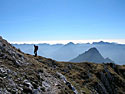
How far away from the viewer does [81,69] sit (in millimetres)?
49781

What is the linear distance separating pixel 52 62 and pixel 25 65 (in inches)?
858

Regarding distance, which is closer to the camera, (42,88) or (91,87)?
(42,88)

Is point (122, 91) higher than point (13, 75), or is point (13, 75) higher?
point (13, 75)

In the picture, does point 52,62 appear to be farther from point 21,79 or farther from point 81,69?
point 21,79

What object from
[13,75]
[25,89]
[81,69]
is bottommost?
[81,69]

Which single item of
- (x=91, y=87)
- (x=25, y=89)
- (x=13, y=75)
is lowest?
(x=91, y=87)

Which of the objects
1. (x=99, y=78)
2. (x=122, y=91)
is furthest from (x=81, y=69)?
(x=122, y=91)

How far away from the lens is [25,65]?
75.6 ft

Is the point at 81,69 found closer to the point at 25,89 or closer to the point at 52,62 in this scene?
the point at 52,62

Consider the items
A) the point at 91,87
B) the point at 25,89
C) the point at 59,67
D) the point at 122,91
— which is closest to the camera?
the point at 25,89

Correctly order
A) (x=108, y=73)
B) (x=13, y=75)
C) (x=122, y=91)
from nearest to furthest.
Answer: (x=13, y=75), (x=122, y=91), (x=108, y=73)

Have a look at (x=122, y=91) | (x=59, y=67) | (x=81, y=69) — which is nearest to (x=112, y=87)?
(x=122, y=91)

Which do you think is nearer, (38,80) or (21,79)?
(21,79)

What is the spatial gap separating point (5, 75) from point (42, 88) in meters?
5.31
